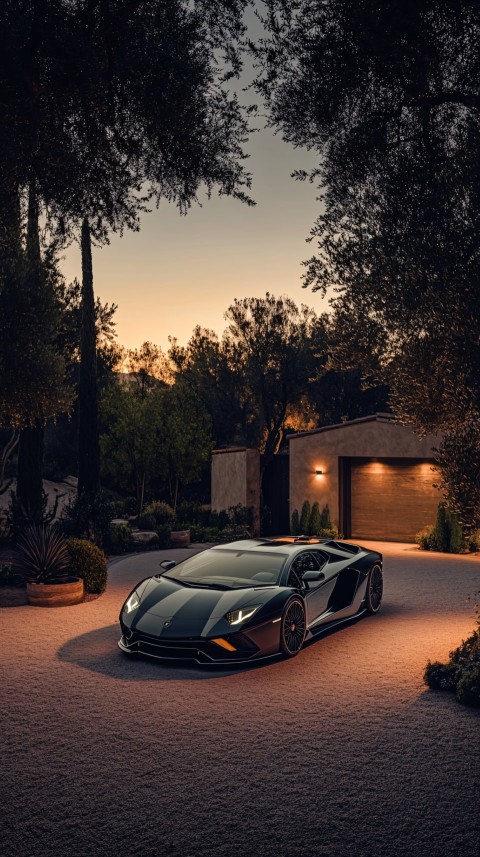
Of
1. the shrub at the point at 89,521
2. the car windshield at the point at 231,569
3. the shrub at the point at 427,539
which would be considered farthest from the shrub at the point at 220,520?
the car windshield at the point at 231,569

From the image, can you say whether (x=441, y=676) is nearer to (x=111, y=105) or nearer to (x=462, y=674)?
(x=462, y=674)

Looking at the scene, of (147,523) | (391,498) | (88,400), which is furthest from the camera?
(147,523)

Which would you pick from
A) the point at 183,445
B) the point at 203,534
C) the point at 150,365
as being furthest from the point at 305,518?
the point at 150,365

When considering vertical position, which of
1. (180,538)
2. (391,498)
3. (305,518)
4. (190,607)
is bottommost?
(180,538)

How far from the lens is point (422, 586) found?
50.2ft

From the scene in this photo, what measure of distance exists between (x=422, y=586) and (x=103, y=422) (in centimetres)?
2592

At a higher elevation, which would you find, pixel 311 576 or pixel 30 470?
pixel 30 470

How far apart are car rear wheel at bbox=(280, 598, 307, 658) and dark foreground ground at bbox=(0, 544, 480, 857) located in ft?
0.55

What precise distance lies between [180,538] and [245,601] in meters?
14.9

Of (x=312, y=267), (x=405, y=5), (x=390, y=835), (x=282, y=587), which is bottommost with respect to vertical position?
(x=390, y=835)

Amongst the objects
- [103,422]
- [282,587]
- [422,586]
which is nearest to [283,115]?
[282,587]

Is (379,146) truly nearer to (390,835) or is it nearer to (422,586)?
(390,835)

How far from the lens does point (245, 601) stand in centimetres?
888

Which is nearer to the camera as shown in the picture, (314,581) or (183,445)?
(314,581)
